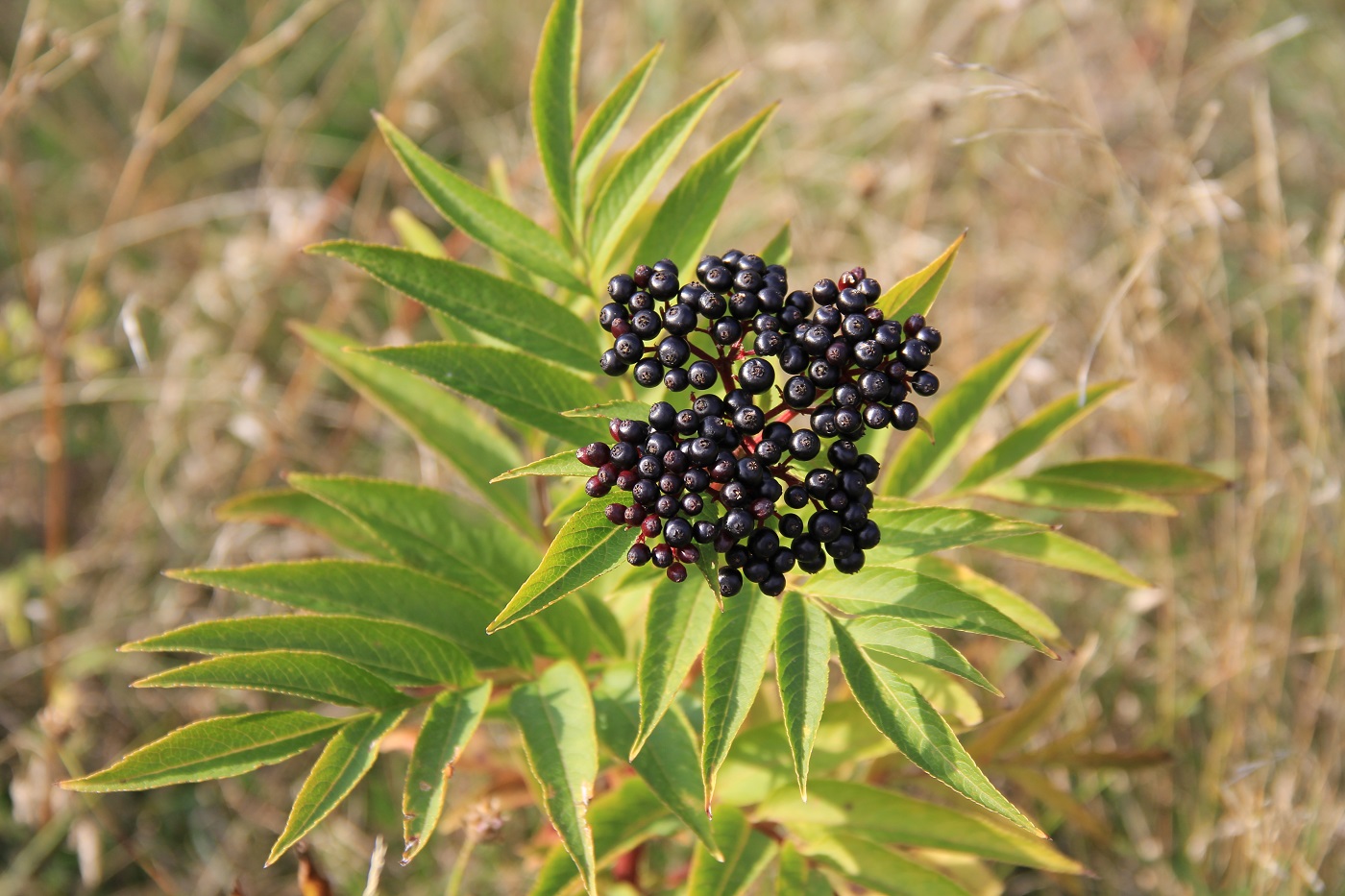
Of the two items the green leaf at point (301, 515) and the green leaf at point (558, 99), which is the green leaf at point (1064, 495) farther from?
the green leaf at point (301, 515)

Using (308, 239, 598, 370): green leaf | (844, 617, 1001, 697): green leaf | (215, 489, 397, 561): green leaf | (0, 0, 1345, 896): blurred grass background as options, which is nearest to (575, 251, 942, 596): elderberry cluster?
(844, 617, 1001, 697): green leaf

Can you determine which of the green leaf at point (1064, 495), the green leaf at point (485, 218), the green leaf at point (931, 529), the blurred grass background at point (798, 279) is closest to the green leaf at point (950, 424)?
the green leaf at point (1064, 495)

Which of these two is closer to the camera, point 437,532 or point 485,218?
point 485,218

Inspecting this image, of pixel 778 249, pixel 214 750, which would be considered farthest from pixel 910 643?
pixel 214 750

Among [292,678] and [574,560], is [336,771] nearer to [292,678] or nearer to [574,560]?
[292,678]

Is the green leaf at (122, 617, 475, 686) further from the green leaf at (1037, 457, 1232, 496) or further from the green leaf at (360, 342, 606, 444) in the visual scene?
the green leaf at (1037, 457, 1232, 496)

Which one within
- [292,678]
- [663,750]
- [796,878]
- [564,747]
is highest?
[292,678]
